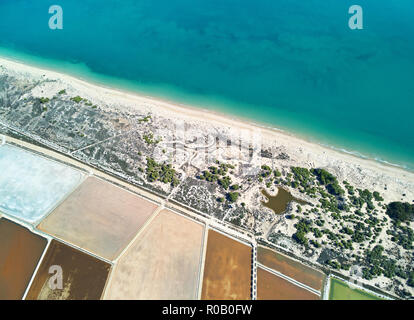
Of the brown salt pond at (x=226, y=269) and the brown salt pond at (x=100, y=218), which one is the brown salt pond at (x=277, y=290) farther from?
the brown salt pond at (x=100, y=218)

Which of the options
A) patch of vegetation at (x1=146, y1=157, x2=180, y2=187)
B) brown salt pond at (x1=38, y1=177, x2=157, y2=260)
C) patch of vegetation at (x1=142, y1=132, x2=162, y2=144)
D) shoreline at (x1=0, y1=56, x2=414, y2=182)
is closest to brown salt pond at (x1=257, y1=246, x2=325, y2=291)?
patch of vegetation at (x1=146, y1=157, x2=180, y2=187)

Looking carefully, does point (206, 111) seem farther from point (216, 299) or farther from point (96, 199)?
point (216, 299)

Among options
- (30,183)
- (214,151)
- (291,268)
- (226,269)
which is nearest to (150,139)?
(214,151)

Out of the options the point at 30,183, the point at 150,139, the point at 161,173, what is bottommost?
the point at 30,183

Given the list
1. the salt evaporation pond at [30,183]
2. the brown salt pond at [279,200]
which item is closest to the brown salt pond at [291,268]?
the brown salt pond at [279,200]

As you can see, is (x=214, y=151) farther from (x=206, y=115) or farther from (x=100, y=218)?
(x=100, y=218)

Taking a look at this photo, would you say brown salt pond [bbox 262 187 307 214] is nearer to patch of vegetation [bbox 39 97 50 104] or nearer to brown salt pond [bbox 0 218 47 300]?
brown salt pond [bbox 0 218 47 300]
